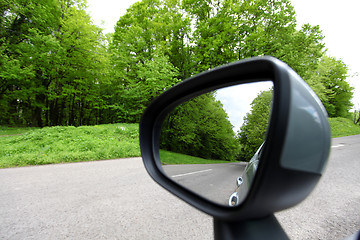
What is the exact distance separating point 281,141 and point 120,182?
450 cm

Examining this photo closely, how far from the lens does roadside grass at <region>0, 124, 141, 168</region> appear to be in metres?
6.81

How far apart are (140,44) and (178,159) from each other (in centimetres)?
1808

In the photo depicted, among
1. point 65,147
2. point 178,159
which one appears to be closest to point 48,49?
point 65,147

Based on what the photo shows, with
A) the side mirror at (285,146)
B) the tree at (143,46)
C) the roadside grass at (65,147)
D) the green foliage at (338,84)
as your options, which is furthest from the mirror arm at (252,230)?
the green foliage at (338,84)

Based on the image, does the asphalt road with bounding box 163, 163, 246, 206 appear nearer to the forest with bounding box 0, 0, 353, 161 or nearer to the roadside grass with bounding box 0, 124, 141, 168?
the roadside grass with bounding box 0, 124, 141, 168

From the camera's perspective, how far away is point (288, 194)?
0.45 metres

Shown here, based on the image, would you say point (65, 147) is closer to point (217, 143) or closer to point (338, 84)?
point (217, 143)

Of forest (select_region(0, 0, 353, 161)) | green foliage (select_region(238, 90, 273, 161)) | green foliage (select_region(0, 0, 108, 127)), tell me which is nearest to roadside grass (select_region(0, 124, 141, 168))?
forest (select_region(0, 0, 353, 161))

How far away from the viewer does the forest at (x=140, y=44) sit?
13898 mm

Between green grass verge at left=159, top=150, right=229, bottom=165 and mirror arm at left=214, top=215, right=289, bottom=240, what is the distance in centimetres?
36

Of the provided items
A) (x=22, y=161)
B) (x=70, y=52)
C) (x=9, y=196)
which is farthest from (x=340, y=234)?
(x=70, y=52)

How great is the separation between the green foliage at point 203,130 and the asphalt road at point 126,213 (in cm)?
164

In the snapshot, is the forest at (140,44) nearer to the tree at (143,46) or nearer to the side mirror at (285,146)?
the tree at (143,46)

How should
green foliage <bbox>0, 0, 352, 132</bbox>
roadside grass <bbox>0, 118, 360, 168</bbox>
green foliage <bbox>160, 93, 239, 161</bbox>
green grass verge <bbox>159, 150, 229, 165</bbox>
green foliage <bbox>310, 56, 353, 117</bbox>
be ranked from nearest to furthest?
green foliage <bbox>160, 93, 239, 161</bbox>, green grass verge <bbox>159, 150, 229, 165</bbox>, roadside grass <bbox>0, 118, 360, 168</bbox>, green foliage <bbox>0, 0, 352, 132</bbox>, green foliage <bbox>310, 56, 353, 117</bbox>
